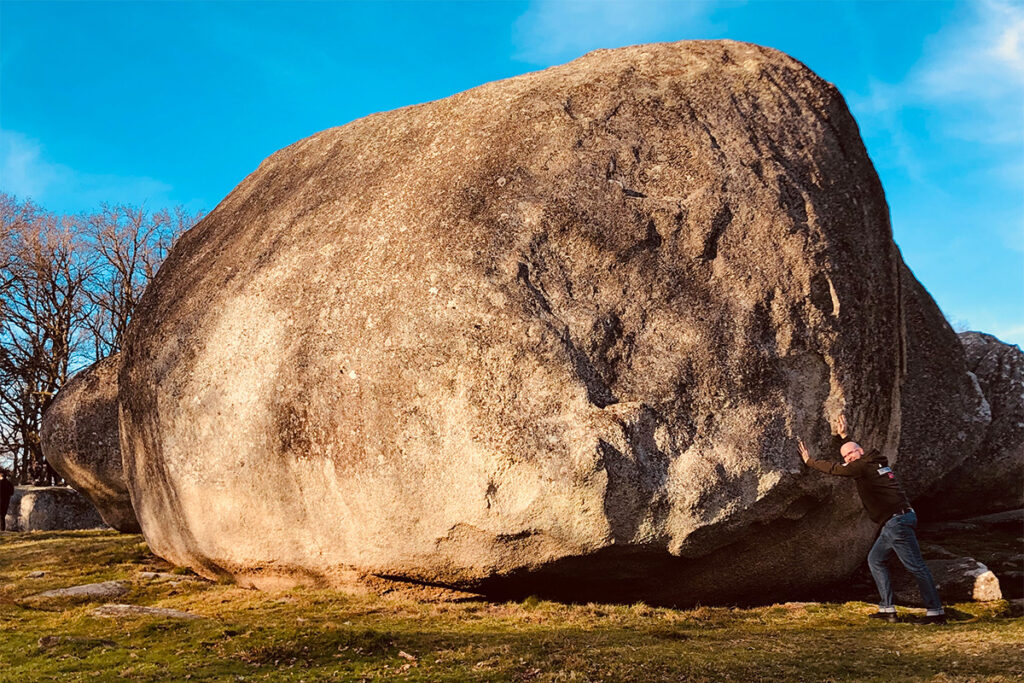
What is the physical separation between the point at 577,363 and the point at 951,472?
639 cm

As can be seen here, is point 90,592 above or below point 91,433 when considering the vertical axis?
below

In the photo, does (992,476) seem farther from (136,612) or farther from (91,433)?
(91,433)

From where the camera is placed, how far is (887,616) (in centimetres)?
629

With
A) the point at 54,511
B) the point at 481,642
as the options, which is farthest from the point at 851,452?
the point at 54,511

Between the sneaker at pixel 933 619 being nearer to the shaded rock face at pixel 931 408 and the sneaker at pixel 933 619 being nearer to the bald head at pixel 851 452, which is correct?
the bald head at pixel 851 452

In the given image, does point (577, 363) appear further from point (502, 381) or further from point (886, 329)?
point (886, 329)

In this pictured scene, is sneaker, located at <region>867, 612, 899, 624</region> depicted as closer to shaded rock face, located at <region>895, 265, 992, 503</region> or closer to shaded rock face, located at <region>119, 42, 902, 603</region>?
shaded rock face, located at <region>119, 42, 902, 603</region>

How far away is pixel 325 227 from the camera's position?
24.4 ft

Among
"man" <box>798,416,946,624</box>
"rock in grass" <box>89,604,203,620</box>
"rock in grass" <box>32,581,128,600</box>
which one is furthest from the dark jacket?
"rock in grass" <box>32,581,128,600</box>

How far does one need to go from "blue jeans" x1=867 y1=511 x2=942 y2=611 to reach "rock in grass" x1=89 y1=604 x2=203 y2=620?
5217 mm

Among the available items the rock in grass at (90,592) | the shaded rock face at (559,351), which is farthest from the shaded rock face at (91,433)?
the rock in grass at (90,592)

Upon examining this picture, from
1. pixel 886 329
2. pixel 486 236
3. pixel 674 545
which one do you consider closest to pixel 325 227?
pixel 486 236

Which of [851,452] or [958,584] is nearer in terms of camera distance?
[851,452]

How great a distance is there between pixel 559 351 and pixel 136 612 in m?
3.88
